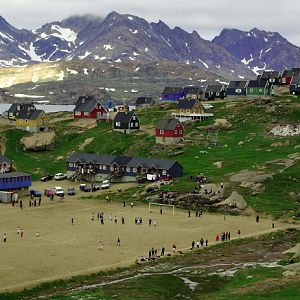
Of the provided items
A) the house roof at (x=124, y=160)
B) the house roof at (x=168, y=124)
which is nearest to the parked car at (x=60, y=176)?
the house roof at (x=124, y=160)

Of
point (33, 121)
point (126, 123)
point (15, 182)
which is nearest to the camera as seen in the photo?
point (15, 182)

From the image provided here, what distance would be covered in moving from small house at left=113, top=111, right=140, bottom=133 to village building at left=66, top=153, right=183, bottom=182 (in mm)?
26118

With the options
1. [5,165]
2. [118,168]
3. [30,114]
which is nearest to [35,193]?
[5,165]

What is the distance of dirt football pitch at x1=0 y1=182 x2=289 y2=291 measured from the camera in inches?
2808

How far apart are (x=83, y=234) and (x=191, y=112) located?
96.9m

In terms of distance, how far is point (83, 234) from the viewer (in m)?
91.1

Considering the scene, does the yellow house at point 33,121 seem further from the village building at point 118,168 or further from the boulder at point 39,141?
the village building at point 118,168

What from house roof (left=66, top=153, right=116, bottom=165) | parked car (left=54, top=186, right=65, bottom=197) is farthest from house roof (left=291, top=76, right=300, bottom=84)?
parked car (left=54, top=186, right=65, bottom=197)

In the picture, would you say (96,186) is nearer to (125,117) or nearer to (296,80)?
(125,117)

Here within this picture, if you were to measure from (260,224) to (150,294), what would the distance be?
43.4 m

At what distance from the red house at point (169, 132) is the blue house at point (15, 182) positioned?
41.6 m

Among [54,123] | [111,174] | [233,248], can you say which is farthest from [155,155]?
[233,248]

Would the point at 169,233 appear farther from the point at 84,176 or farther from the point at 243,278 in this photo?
the point at 84,176

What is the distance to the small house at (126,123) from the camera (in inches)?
6826
